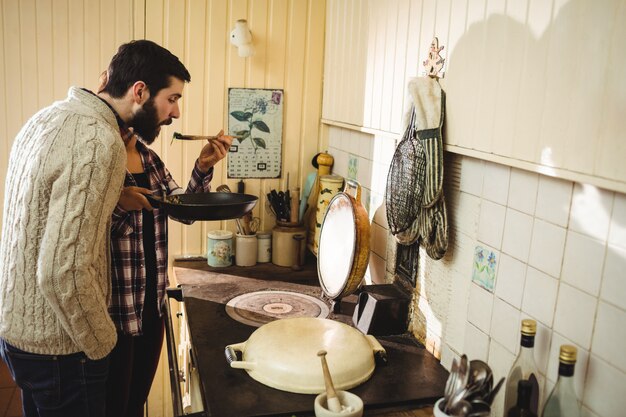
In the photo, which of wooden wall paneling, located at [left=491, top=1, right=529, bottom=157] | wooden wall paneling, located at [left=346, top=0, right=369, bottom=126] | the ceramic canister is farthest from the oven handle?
wooden wall paneling, located at [left=491, top=1, right=529, bottom=157]

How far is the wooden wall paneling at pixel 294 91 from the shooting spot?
8.64ft

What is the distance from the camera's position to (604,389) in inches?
42.6

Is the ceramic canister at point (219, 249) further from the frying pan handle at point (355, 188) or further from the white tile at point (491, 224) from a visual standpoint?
the white tile at point (491, 224)

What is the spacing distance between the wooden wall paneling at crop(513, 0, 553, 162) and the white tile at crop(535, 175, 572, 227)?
66 mm

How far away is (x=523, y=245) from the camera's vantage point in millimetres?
1329

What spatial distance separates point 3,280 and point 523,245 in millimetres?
1292

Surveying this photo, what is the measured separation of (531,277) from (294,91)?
1658mm

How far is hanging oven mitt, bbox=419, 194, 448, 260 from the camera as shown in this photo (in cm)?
160

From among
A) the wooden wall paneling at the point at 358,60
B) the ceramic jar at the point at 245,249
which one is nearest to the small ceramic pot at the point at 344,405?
the wooden wall paneling at the point at 358,60

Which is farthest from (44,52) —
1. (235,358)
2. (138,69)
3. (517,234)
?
(517,234)

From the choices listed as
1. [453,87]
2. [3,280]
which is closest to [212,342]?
[3,280]

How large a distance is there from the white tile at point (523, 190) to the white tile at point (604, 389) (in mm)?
353

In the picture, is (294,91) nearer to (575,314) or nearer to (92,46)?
(92,46)

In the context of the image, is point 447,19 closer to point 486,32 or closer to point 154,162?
point 486,32
